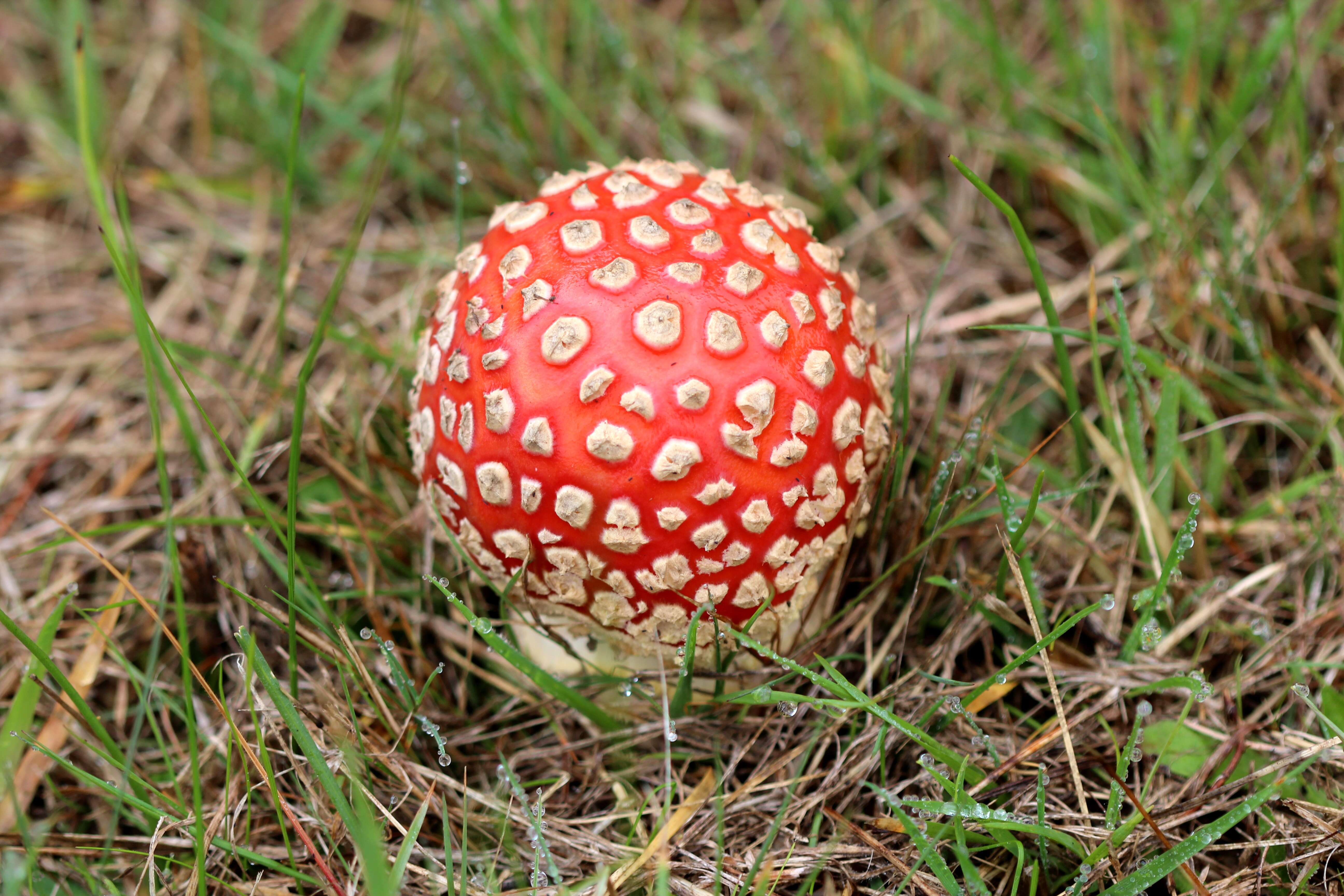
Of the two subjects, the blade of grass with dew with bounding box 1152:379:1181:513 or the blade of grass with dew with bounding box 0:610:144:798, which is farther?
the blade of grass with dew with bounding box 1152:379:1181:513

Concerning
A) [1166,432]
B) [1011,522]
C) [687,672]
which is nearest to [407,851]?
[687,672]

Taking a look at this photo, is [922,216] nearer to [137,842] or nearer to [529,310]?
[529,310]

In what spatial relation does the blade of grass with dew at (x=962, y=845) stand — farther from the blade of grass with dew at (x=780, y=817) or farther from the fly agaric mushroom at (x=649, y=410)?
the fly agaric mushroom at (x=649, y=410)

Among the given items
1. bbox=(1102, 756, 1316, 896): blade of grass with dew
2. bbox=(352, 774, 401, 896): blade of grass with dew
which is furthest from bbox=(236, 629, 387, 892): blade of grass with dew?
bbox=(1102, 756, 1316, 896): blade of grass with dew

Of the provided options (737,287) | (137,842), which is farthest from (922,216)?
(137,842)

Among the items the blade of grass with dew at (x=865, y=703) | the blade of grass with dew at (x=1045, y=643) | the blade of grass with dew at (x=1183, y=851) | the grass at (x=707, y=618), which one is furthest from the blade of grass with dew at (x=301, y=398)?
the blade of grass with dew at (x=1183, y=851)

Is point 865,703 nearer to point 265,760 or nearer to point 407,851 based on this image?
point 407,851

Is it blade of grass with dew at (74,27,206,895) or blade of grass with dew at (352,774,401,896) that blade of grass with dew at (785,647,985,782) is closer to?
blade of grass with dew at (352,774,401,896)
